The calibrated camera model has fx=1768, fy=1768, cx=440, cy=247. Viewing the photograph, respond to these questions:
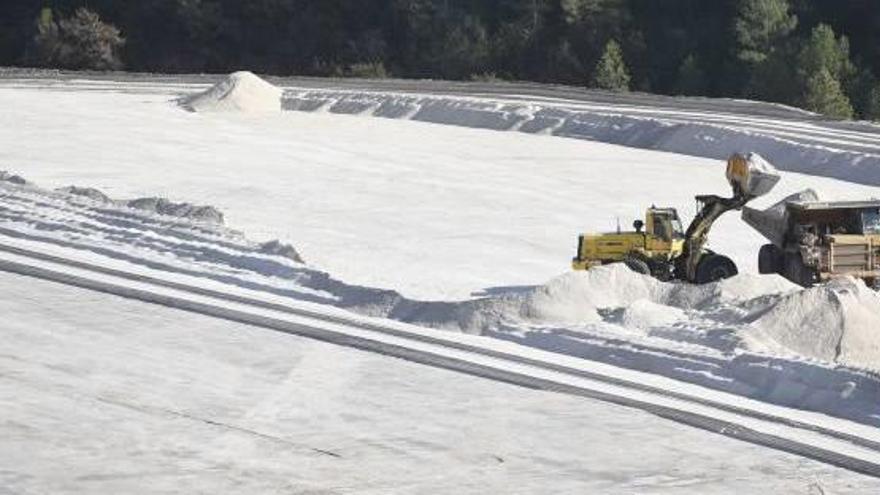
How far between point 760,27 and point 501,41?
1380 cm

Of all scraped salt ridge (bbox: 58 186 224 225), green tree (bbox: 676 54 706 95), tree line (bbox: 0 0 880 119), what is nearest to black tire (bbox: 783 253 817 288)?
scraped salt ridge (bbox: 58 186 224 225)

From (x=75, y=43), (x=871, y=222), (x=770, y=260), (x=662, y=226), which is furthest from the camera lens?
(x=75, y=43)

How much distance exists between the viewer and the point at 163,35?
9300 cm

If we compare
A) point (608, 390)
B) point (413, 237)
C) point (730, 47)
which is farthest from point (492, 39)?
point (608, 390)

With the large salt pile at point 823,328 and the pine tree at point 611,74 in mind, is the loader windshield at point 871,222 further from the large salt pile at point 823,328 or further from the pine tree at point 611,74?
the pine tree at point 611,74

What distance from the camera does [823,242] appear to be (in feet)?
88.3

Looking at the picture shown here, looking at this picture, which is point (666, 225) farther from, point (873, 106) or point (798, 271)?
point (873, 106)

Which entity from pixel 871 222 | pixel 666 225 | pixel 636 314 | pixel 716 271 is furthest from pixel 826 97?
pixel 636 314

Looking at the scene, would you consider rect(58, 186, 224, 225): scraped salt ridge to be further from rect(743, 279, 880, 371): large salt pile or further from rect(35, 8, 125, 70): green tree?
rect(35, 8, 125, 70): green tree

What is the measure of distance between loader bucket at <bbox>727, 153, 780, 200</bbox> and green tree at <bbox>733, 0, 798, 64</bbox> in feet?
156

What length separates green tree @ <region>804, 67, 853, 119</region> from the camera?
213 ft

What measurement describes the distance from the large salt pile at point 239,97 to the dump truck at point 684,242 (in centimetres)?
3127

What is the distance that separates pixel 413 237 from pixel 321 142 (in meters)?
17.3

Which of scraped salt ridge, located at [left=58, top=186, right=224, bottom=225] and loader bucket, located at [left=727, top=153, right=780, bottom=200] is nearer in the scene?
loader bucket, located at [left=727, top=153, right=780, bottom=200]
